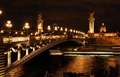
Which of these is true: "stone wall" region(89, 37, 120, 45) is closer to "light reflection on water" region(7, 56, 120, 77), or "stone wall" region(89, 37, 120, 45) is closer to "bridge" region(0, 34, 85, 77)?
"light reflection on water" region(7, 56, 120, 77)

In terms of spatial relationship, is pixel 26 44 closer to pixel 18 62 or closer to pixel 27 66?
pixel 18 62

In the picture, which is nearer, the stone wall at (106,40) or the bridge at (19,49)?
the bridge at (19,49)

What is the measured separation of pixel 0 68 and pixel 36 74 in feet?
51.0

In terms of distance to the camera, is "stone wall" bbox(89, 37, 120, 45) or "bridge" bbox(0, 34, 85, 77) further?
"stone wall" bbox(89, 37, 120, 45)

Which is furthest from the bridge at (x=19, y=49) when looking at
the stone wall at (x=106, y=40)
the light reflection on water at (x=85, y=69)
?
the stone wall at (x=106, y=40)

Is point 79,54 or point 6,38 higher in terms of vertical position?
point 6,38

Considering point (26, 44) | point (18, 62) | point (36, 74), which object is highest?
point (26, 44)

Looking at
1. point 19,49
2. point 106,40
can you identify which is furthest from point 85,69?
point 106,40

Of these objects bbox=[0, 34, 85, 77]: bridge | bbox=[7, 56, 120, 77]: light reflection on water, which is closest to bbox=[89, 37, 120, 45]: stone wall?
bbox=[7, 56, 120, 77]: light reflection on water

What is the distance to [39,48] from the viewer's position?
1340 inches

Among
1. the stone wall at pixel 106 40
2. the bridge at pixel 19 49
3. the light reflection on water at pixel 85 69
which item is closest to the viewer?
the bridge at pixel 19 49

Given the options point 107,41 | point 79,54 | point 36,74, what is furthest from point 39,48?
point 107,41

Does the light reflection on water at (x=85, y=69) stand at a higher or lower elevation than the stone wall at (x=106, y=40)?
lower

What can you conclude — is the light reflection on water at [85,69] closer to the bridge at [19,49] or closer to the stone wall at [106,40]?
the bridge at [19,49]
